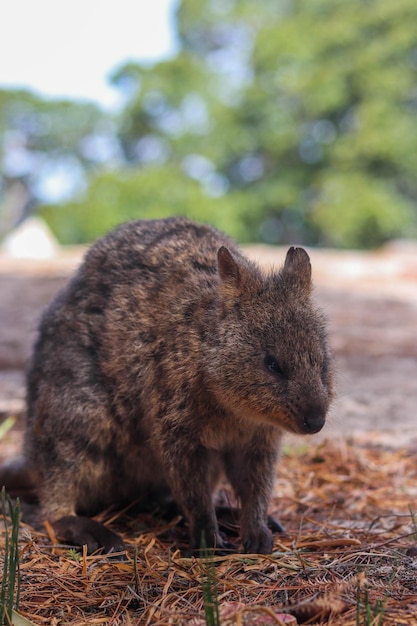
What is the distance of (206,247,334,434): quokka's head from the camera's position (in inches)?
129

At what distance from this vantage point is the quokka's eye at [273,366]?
132 inches

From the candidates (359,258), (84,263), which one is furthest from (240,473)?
(359,258)

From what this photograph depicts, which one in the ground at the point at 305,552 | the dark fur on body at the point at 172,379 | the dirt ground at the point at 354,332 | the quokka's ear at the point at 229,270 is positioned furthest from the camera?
the dirt ground at the point at 354,332

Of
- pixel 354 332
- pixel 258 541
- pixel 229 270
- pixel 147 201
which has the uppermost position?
pixel 147 201

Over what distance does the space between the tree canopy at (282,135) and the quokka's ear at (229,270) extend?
19.9 m

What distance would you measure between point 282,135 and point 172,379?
2297 centimetres

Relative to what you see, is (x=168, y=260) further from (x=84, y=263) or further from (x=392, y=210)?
(x=392, y=210)

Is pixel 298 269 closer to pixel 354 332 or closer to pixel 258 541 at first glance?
pixel 258 541

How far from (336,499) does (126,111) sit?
25.5 m

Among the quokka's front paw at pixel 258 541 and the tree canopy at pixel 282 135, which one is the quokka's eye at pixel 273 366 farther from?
the tree canopy at pixel 282 135

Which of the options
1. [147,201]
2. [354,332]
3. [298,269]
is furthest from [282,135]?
[298,269]

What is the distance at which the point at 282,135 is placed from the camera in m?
25.7

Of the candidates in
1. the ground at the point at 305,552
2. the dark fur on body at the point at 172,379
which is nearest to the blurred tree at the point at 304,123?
the ground at the point at 305,552

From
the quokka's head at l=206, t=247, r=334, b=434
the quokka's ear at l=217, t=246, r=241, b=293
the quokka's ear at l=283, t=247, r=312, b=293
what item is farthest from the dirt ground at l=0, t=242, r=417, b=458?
the quokka's ear at l=217, t=246, r=241, b=293
